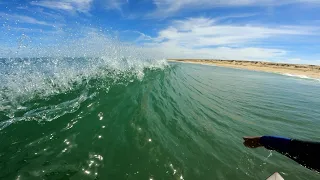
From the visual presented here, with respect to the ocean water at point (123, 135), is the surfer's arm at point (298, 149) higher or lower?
higher

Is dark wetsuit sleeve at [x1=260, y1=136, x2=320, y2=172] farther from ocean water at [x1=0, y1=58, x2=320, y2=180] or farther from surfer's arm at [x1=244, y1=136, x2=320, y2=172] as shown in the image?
ocean water at [x1=0, y1=58, x2=320, y2=180]

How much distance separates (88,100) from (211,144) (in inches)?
217

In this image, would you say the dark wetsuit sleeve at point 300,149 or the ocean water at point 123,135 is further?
the ocean water at point 123,135

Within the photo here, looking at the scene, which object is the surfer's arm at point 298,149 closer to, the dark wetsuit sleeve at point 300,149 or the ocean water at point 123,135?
the dark wetsuit sleeve at point 300,149

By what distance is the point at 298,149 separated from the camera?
13.0 ft

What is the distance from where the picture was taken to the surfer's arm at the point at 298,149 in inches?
144

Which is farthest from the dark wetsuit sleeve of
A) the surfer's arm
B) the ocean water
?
the ocean water

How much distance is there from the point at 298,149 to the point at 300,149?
5 centimetres

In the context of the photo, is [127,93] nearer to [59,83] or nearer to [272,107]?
[59,83]

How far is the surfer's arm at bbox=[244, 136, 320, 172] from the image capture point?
3660 mm

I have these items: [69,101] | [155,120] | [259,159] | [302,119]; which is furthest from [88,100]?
[302,119]

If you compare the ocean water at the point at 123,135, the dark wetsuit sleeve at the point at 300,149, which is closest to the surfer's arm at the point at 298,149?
the dark wetsuit sleeve at the point at 300,149

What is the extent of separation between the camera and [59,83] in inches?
461

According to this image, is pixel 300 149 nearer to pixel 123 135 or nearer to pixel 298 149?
pixel 298 149
